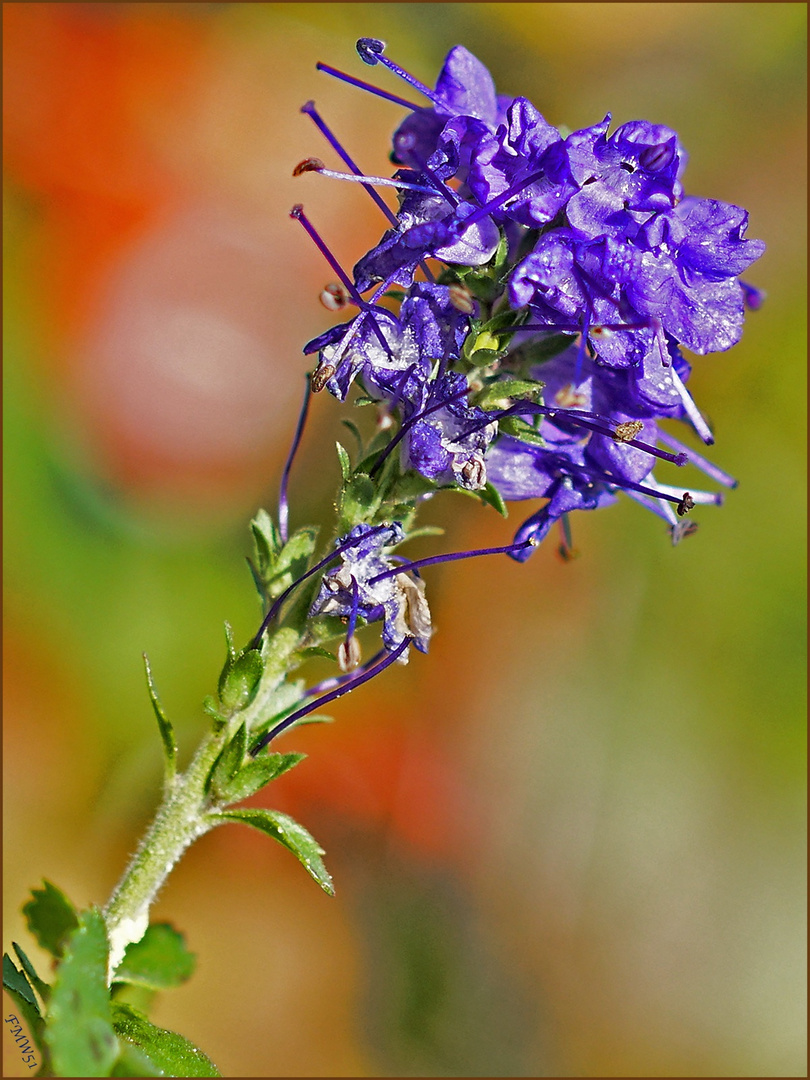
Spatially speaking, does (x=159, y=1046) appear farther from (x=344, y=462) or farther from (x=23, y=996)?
(x=344, y=462)

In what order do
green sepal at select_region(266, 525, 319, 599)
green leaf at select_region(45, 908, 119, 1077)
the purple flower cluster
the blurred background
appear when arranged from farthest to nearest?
1. the blurred background
2. green sepal at select_region(266, 525, 319, 599)
3. the purple flower cluster
4. green leaf at select_region(45, 908, 119, 1077)

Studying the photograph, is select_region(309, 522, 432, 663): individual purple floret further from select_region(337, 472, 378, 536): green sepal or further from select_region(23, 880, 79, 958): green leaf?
select_region(23, 880, 79, 958): green leaf

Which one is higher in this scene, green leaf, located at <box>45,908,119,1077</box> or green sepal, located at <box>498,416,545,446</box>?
green sepal, located at <box>498,416,545,446</box>

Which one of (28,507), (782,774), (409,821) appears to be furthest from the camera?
(782,774)

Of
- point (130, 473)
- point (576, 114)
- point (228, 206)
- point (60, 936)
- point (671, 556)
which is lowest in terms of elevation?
point (60, 936)

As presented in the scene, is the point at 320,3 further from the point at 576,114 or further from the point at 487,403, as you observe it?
the point at 487,403

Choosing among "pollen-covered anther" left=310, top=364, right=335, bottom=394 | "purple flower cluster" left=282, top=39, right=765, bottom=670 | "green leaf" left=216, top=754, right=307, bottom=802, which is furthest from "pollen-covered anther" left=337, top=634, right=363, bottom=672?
"pollen-covered anther" left=310, top=364, right=335, bottom=394

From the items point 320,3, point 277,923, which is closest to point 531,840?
point 277,923
